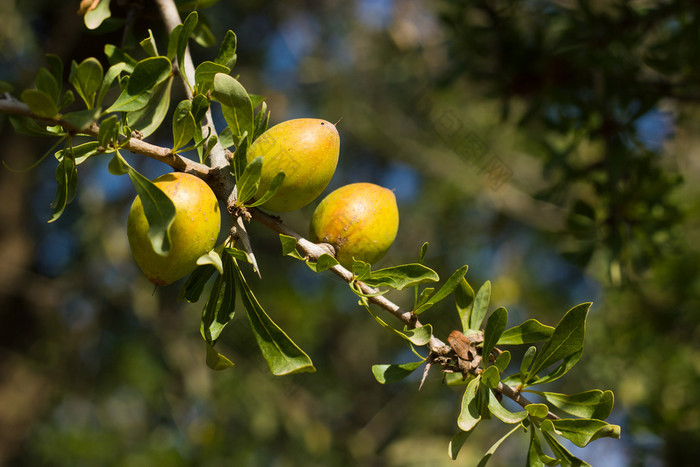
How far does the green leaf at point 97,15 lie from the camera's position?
102 centimetres

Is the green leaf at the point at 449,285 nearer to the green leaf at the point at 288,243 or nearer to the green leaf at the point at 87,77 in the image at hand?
the green leaf at the point at 288,243

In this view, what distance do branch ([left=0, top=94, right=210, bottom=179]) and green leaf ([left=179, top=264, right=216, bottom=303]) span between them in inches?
6.4

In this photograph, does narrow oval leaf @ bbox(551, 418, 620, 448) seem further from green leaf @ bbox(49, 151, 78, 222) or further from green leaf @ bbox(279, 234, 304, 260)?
green leaf @ bbox(49, 151, 78, 222)

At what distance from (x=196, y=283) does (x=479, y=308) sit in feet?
1.66

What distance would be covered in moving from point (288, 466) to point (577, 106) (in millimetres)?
2929

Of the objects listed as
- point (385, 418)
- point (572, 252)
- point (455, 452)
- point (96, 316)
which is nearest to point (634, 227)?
point (572, 252)

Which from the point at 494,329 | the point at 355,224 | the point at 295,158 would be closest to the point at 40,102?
the point at 295,158

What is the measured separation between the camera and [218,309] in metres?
0.85

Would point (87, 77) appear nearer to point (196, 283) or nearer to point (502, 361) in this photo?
point (196, 283)

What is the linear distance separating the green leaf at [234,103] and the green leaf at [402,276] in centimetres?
32

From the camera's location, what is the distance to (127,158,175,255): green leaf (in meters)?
0.72

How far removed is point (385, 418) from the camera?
5008 mm

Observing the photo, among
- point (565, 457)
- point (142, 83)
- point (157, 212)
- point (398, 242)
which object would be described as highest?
point (142, 83)

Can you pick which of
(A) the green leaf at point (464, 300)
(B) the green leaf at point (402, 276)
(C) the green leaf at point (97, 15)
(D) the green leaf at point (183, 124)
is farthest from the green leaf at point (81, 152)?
(A) the green leaf at point (464, 300)
